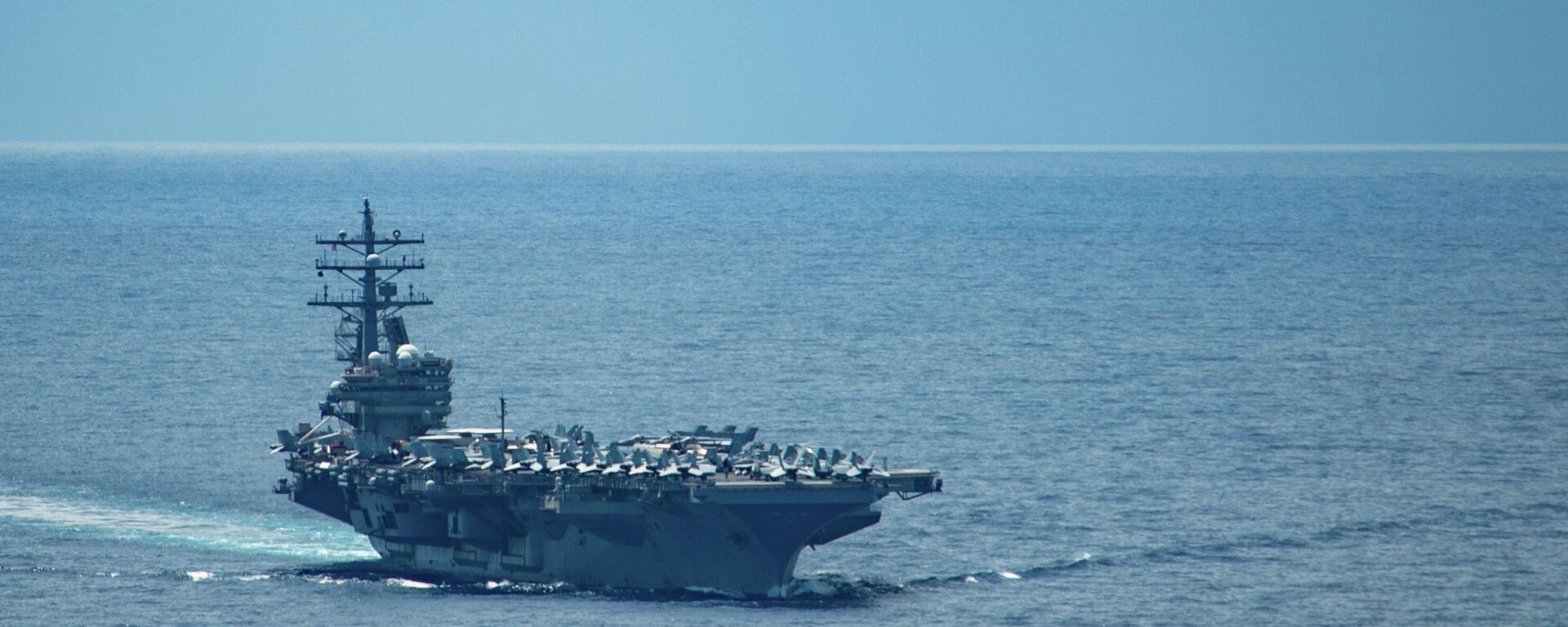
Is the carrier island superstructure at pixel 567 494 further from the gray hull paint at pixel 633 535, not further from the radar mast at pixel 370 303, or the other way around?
the radar mast at pixel 370 303

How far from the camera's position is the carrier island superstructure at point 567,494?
51.0m

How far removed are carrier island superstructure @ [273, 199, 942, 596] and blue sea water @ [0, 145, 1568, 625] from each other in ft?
3.00

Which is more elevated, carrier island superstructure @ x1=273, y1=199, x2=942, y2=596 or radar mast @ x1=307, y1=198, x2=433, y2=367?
radar mast @ x1=307, y1=198, x2=433, y2=367

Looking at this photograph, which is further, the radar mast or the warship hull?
the radar mast

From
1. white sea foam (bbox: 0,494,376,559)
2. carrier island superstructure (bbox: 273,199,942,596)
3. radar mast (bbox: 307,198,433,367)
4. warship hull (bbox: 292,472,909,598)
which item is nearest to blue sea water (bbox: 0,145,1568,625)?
white sea foam (bbox: 0,494,376,559)

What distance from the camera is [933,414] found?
77188 mm

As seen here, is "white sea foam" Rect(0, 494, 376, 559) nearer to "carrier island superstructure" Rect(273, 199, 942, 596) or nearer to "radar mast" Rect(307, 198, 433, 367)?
"carrier island superstructure" Rect(273, 199, 942, 596)

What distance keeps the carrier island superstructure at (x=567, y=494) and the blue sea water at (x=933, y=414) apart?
91cm

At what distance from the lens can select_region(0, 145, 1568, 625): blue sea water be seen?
174 ft

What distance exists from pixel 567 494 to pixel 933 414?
26.8 meters

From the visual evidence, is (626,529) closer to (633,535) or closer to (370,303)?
(633,535)

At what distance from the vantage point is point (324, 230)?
594 ft

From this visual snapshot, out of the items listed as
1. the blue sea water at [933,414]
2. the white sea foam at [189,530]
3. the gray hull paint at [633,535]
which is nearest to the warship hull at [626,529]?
the gray hull paint at [633,535]

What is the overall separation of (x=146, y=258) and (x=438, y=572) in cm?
9185
